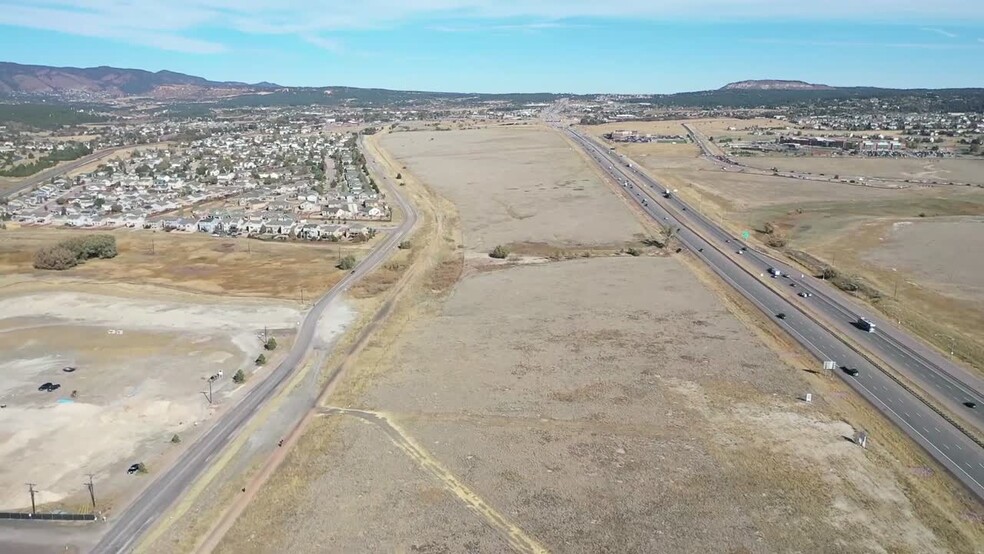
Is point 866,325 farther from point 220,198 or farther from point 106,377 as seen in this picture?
point 220,198

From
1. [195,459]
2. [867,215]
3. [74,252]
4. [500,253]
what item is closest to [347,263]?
[500,253]

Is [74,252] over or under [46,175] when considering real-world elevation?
over

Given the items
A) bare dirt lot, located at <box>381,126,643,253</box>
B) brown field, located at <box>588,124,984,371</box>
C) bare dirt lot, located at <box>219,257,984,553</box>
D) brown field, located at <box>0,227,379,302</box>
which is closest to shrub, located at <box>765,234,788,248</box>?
brown field, located at <box>588,124,984,371</box>

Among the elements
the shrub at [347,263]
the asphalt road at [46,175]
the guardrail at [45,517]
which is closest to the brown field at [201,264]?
the shrub at [347,263]

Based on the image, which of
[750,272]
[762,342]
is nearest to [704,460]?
[762,342]

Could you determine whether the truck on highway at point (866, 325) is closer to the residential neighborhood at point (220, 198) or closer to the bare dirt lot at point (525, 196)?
the bare dirt lot at point (525, 196)

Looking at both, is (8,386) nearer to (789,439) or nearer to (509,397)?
(509,397)

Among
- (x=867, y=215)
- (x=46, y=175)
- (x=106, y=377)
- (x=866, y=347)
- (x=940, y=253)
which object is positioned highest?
(x=867, y=215)
